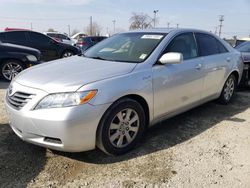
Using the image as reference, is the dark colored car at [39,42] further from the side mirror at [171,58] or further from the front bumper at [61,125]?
the side mirror at [171,58]

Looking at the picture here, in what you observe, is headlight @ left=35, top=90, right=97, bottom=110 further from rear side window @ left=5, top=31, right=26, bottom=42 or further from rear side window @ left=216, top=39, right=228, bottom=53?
rear side window @ left=5, top=31, right=26, bottom=42

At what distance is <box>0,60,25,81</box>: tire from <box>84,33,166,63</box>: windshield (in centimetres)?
389

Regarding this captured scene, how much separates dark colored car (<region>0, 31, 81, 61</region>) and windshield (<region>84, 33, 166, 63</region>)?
647 centimetres

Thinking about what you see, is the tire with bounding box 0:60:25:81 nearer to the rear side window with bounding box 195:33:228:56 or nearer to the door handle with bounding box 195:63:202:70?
the rear side window with bounding box 195:33:228:56

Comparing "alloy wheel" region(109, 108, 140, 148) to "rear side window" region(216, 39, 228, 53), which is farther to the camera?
"rear side window" region(216, 39, 228, 53)

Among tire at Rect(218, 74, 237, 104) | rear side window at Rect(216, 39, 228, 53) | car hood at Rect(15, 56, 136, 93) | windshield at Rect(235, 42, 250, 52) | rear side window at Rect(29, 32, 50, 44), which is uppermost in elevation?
rear side window at Rect(216, 39, 228, 53)

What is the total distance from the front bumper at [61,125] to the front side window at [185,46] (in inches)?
62.0

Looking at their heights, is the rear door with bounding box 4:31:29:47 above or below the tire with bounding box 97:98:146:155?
above

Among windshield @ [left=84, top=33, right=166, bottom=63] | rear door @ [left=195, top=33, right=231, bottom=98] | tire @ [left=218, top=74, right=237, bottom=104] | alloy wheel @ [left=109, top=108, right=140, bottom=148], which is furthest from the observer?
tire @ [left=218, top=74, right=237, bottom=104]

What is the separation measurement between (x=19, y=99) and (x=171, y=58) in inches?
76.2

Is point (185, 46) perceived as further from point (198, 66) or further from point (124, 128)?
point (124, 128)

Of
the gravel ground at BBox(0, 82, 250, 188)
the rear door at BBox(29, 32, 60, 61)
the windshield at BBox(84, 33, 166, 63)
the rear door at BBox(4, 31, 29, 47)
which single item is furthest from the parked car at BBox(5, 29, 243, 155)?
the rear door at BBox(29, 32, 60, 61)

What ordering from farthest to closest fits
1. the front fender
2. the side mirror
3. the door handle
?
the door handle < the side mirror < the front fender

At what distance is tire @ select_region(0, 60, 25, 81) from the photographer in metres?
7.37
